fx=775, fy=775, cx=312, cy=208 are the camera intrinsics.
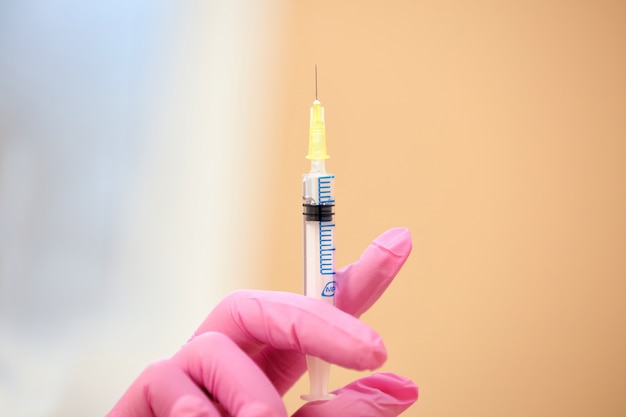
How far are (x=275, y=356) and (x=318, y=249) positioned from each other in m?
0.15

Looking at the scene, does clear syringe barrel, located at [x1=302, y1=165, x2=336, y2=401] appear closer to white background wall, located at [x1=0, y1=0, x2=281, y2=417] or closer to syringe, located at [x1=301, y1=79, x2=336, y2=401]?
syringe, located at [x1=301, y1=79, x2=336, y2=401]

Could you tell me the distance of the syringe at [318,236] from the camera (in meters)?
0.90

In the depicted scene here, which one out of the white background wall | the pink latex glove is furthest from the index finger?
the white background wall

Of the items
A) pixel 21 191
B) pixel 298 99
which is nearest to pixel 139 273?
pixel 21 191

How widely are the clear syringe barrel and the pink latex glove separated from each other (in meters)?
0.02

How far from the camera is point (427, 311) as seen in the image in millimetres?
1527

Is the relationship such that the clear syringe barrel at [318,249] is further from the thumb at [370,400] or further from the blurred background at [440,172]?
the blurred background at [440,172]

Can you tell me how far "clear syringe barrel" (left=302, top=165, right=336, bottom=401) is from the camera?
898mm

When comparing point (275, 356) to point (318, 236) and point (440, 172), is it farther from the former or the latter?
point (440, 172)

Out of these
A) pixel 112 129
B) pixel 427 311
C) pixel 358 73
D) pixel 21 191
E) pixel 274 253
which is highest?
pixel 358 73

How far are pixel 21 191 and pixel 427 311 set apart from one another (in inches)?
31.1

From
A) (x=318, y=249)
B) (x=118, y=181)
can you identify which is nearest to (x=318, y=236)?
(x=318, y=249)

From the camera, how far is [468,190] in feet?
5.04

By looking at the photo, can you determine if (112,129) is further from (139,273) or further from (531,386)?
(531,386)
